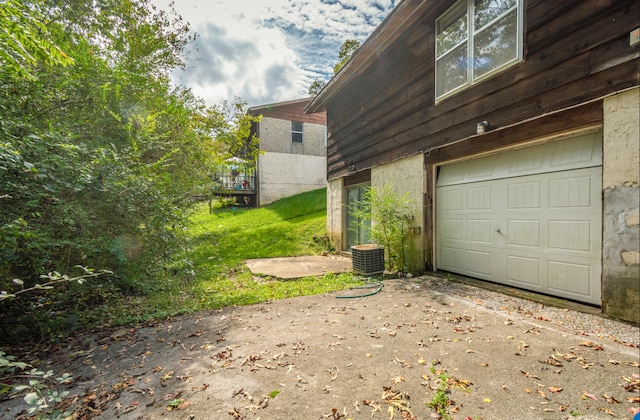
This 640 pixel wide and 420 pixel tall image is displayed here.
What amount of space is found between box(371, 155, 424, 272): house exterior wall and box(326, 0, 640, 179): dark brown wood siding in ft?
0.85

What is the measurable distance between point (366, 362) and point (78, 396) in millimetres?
2363

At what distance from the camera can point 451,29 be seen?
512cm

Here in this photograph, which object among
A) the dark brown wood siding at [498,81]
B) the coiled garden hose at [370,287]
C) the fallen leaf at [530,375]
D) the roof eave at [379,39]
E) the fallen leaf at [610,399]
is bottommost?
the coiled garden hose at [370,287]

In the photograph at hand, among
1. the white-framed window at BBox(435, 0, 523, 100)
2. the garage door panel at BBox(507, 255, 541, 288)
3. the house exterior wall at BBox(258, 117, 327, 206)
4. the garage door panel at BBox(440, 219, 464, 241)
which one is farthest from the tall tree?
the garage door panel at BBox(507, 255, 541, 288)

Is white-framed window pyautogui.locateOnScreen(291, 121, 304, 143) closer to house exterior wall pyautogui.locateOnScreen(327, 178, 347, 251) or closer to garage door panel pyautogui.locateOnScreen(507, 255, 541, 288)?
house exterior wall pyautogui.locateOnScreen(327, 178, 347, 251)

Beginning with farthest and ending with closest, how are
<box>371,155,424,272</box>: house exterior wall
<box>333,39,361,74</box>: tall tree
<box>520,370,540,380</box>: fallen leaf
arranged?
<box>333,39,361,74</box>: tall tree → <box>371,155,424,272</box>: house exterior wall → <box>520,370,540,380</box>: fallen leaf

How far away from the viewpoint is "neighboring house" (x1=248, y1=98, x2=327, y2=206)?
17672mm

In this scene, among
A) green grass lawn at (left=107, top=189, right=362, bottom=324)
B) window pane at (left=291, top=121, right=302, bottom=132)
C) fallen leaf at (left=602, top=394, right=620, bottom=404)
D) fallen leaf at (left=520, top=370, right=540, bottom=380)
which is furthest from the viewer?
window pane at (left=291, top=121, right=302, bottom=132)

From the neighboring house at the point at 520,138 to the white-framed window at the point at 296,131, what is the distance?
11925 millimetres

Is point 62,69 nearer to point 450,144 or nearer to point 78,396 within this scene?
point 78,396

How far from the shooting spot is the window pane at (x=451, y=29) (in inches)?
192

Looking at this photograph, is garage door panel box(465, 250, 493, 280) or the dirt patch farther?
garage door panel box(465, 250, 493, 280)

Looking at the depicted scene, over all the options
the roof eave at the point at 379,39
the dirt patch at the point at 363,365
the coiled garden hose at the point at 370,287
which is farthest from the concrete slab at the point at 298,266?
the roof eave at the point at 379,39

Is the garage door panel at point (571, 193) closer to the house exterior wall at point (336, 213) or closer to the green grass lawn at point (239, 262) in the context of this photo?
the green grass lawn at point (239, 262)
